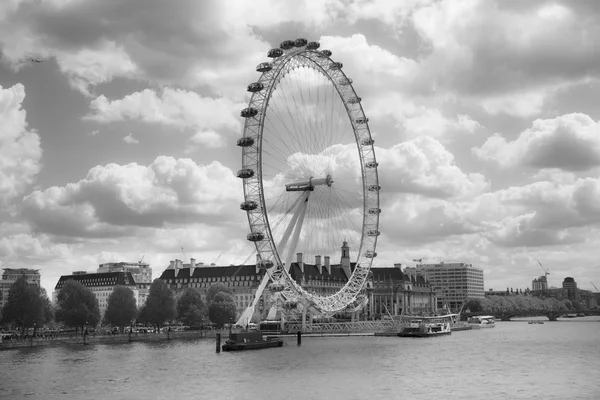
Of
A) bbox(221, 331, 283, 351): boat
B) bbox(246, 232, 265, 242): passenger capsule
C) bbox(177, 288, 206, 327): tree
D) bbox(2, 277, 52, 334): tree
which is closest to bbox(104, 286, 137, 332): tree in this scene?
bbox(177, 288, 206, 327): tree

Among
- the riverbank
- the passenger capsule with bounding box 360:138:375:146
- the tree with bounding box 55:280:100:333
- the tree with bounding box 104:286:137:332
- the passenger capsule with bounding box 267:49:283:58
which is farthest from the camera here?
the tree with bounding box 104:286:137:332

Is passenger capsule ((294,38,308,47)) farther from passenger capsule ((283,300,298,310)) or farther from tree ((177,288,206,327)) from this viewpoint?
tree ((177,288,206,327))

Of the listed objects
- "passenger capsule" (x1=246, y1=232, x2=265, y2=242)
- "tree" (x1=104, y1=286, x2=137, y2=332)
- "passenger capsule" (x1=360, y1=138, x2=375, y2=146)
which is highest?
"passenger capsule" (x1=360, y1=138, x2=375, y2=146)

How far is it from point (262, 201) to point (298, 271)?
9215cm

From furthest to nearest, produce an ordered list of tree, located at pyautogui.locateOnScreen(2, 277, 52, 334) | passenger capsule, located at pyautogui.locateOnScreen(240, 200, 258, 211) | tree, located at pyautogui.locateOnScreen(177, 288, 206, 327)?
tree, located at pyautogui.locateOnScreen(177, 288, 206, 327), tree, located at pyautogui.locateOnScreen(2, 277, 52, 334), passenger capsule, located at pyautogui.locateOnScreen(240, 200, 258, 211)

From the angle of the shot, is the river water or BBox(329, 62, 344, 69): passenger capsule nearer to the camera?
the river water

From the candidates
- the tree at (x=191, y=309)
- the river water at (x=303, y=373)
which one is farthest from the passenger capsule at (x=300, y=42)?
the tree at (x=191, y=309)

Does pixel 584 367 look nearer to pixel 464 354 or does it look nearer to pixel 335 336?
pixel 464 354

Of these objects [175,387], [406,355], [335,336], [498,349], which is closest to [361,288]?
[335,336]

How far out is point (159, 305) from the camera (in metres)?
129

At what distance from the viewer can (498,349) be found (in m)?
99.9

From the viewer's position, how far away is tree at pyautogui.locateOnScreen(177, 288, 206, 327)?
13538 cm

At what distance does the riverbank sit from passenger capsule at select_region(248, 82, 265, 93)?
42769mm

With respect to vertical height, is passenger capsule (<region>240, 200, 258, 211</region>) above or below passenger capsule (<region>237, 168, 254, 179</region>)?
below
